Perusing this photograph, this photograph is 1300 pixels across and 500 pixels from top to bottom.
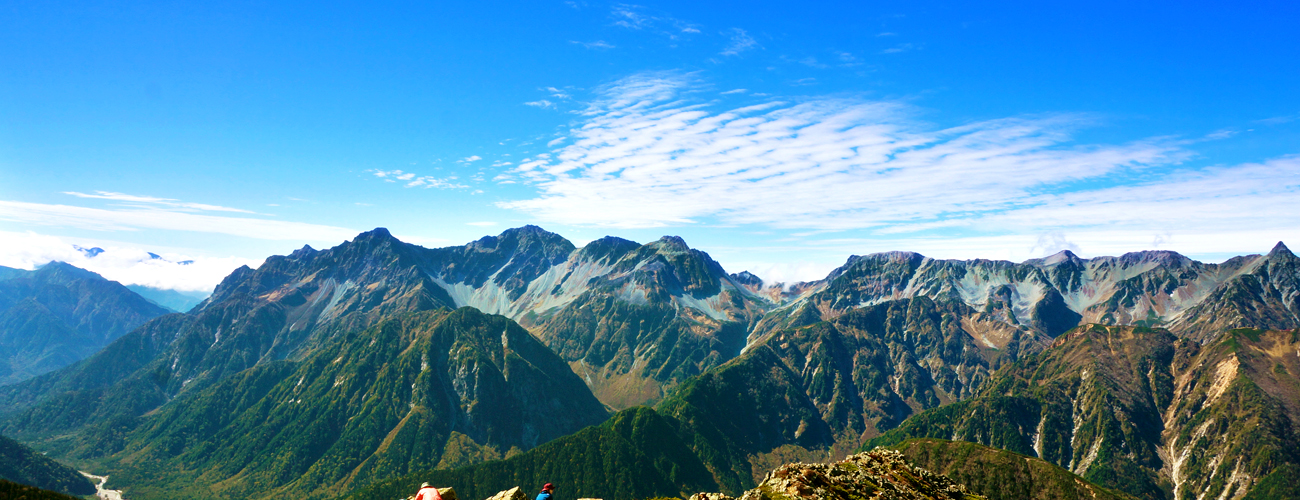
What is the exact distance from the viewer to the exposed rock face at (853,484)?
13900 centimetres

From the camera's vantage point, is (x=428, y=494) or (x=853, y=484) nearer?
(x=428, y=494)

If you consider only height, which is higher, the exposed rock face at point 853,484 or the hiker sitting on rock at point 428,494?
the hiker sitting on rock at point 428,494

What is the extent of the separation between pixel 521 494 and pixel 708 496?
46049 millimetres

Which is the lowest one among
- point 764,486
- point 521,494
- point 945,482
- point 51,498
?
point 51,498

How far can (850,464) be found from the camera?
19038 cm

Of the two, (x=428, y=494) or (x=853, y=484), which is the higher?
(x=428, y=494)

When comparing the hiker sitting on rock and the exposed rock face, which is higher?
the hiker sitting on rock

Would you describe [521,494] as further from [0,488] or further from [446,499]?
[0,488]

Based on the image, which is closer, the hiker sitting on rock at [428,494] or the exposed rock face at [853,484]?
the hiker sitting on rock at [428,494]

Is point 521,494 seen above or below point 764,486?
above

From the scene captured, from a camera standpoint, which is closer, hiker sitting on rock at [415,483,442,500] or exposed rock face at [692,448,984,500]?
hiker sitting on rock at [415,483,442,500]

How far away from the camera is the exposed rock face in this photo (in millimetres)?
139000

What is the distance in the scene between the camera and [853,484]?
15588 centimetres

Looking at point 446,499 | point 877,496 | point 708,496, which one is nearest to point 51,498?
point 446,499
